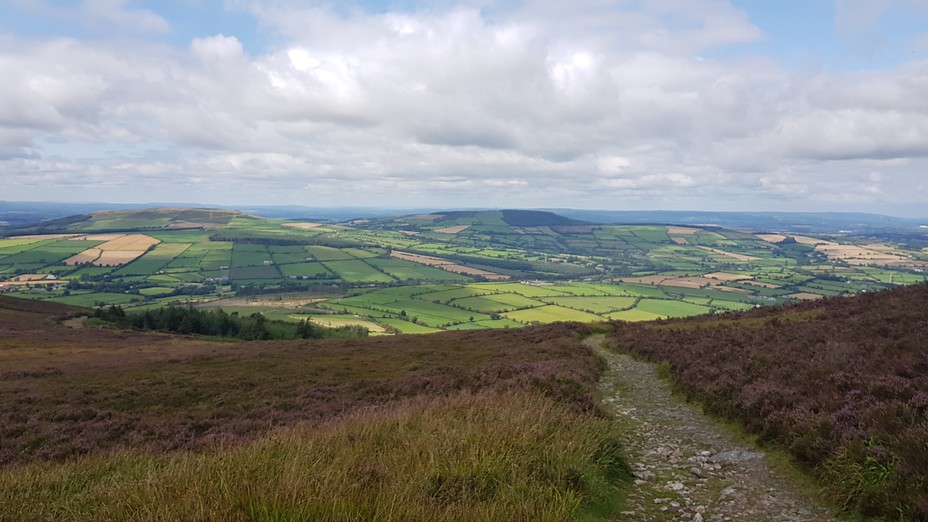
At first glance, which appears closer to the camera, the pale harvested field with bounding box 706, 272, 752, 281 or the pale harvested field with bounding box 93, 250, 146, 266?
the pale harvested field with bounding box 706, 272, 752, 281

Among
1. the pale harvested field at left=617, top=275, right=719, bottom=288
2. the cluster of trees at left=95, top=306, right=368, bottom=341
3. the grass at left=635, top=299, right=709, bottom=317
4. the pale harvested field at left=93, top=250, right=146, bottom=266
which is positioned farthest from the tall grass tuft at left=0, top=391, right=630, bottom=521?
the pale harvested field at left=93, top=250, right=146, bottom=266

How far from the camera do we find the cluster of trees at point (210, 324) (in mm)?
67125

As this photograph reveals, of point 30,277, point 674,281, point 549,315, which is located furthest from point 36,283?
point 674,281

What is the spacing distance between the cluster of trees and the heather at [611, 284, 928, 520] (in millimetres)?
57625

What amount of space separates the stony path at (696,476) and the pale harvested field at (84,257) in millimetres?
213794

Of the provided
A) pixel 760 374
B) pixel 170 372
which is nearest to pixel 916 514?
pixel 760 374

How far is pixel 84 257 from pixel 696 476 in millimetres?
229183

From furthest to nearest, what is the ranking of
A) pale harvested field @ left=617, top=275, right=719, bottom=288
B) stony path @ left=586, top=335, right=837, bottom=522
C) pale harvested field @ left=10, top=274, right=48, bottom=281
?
pale harvested field @ left=10, top=274, right=48, bottom=281, pale harvested field @ left=617, top=275, right=719, bottom=288, stony path @ left=586, top=335, right=837, bottom=522

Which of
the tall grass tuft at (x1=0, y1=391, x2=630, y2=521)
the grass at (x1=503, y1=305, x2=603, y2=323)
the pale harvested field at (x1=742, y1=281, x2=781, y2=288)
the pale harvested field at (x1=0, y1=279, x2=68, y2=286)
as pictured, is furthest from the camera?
the pale harvested field at (x1=0, y1=279, x2=68, y2=286)

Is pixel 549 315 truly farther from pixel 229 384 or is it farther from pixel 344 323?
pixel 229 384

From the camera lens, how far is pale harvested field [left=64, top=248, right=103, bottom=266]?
571 feet

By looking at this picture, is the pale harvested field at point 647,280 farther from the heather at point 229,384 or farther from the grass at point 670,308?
the heather at point 229,384

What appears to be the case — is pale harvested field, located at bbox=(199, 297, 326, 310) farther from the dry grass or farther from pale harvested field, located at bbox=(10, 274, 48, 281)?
the dry grass

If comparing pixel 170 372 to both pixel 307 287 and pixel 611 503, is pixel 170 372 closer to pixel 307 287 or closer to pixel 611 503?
pixel 611 503
